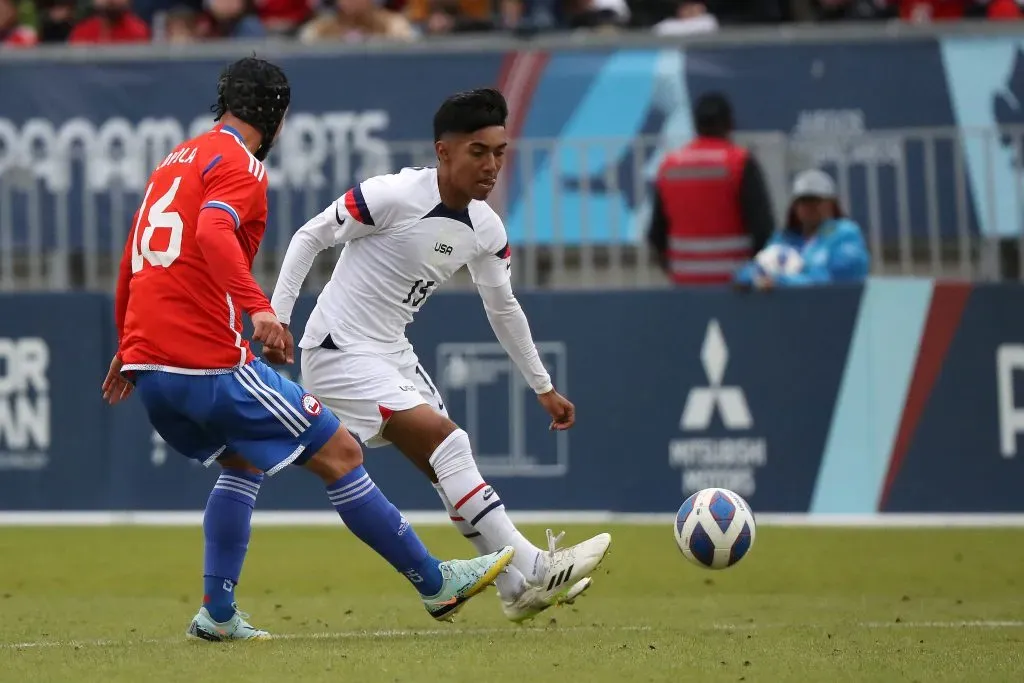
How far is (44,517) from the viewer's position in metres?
13.5

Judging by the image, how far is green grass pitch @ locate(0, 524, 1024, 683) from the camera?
21.9ft

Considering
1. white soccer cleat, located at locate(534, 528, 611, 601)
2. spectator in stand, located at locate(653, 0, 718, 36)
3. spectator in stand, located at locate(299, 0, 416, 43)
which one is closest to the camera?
white soccer cleat, located at locate(534, 528, 611, 601)

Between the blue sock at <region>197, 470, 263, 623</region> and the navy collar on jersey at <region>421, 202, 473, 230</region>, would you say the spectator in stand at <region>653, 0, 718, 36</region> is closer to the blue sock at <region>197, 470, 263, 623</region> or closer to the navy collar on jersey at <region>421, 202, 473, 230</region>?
the navy collar on jersey at <region>421, 202, 473, 230</region>

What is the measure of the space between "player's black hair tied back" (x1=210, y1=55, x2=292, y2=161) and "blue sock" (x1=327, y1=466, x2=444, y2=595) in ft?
5.02

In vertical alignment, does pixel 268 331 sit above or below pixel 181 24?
below

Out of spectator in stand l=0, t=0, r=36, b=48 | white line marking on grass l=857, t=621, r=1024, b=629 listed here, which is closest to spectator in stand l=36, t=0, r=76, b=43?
spectator in stand l=0, t=0, r=36, b=48

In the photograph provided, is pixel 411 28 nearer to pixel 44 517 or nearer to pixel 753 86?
pixel 753 86

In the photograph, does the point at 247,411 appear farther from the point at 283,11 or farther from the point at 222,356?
the point at 283,11

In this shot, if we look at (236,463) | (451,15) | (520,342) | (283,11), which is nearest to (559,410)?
(520,342)

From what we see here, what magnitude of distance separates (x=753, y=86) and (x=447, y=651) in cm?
875

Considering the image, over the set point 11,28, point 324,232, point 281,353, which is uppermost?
point 11,28

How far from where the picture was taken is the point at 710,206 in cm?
1332

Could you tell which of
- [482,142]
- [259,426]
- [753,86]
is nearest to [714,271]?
[753,86]

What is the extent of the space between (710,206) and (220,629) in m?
6.71
